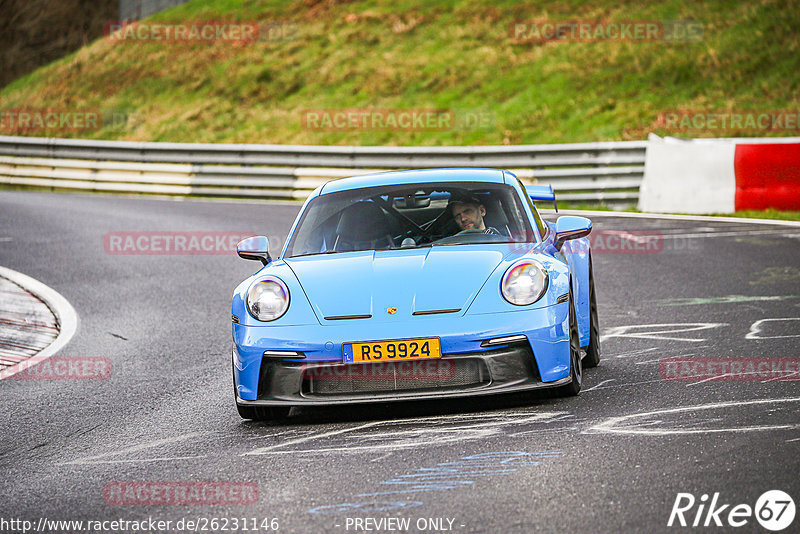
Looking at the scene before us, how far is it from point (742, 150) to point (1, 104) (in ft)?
107

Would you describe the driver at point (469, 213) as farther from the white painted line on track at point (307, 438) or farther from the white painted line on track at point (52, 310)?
the white painted line on track at point (52, 310)

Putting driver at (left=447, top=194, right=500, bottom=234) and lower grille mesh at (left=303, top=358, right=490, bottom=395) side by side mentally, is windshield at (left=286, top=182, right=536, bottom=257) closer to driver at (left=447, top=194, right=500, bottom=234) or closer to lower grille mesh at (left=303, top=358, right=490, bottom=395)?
driver at (left=447, top=194, right=500, bottom=234)

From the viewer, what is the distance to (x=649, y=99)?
24594mm

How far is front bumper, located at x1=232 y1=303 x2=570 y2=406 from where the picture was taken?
17.4 feet

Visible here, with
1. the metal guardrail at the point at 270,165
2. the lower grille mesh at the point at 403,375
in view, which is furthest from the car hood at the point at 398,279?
the metal guardrail at the point at 270,165

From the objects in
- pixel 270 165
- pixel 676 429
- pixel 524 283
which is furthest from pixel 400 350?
pixel 270 165

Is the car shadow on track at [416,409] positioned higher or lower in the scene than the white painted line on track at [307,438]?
lower

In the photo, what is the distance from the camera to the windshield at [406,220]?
6.39 meters

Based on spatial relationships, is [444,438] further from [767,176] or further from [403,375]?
[767,176]

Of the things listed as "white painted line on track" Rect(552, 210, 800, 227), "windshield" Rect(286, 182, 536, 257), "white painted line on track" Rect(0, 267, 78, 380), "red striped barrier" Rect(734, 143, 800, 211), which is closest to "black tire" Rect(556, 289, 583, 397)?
"windshield" Rect(286, 182, 536, 257)

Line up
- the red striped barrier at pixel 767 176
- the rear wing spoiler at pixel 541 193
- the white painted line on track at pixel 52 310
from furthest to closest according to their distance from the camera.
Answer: the red striped barrier at pixel 767 176 → the white painted line on track at pixel 52 310 → the rear wing spoiler at pixel 541 193

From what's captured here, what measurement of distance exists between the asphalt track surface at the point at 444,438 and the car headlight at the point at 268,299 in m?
0.58

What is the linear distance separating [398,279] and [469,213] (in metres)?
1.08

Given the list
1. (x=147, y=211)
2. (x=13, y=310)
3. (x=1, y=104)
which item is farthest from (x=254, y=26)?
(x=13, y=310)
